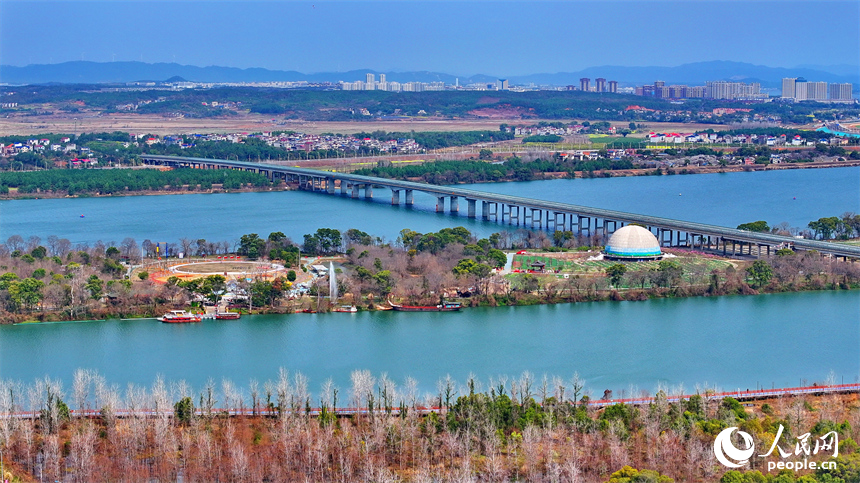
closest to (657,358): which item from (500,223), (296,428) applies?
(296,428)

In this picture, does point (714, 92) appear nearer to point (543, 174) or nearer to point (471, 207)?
point (543, 174)

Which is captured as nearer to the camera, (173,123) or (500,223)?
(500,223)

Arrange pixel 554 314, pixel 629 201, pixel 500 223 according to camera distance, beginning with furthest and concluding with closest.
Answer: pixel 629 201, pixel 500 223, pixel 554 314

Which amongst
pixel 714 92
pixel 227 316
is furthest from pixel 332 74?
pixel 227 316

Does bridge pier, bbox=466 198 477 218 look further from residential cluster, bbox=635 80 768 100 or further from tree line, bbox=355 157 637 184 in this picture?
residential cluster, bbox=635 80 768 100

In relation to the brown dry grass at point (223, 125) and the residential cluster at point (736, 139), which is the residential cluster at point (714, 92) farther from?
the residential cluster at point (736, 139)

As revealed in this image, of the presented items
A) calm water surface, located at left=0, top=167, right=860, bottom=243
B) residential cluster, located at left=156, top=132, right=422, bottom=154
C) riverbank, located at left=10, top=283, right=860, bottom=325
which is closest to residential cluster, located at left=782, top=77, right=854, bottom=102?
residential cluster, located at left=156, top=132, right=422, bottom=154

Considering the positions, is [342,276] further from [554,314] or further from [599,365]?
[599,365]
